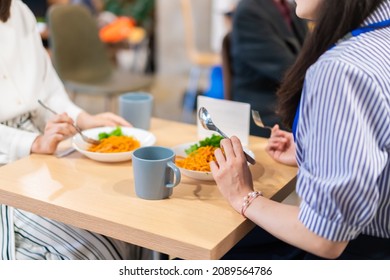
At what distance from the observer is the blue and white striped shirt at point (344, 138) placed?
0.95 metres

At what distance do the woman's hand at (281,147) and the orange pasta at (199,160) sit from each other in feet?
0.63

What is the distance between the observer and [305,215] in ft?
3.32

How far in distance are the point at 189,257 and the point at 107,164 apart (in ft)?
1.49

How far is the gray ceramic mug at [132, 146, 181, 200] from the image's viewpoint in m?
1.17

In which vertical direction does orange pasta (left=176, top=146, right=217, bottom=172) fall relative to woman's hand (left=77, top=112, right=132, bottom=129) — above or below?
above

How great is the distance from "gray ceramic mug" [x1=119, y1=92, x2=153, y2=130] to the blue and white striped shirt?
0.72 meters

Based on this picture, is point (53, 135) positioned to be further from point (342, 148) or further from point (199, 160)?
point (342, 148)

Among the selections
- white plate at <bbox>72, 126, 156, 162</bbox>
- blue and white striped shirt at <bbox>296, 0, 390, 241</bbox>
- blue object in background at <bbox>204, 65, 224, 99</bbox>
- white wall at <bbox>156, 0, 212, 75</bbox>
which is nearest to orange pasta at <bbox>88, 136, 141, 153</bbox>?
white plate at <bbox>72, 126, 156, 162</bbox>

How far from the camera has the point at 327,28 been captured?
1059mm

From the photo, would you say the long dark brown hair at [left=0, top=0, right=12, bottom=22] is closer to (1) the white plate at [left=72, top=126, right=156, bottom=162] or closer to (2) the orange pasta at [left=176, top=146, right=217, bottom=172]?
(1) the white plate at [left=72, top=126, right=156, bottom=162]

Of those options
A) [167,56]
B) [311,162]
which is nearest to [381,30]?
[311,162]

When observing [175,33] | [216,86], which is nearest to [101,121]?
[216,86]

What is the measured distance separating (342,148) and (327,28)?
0.24 metres
